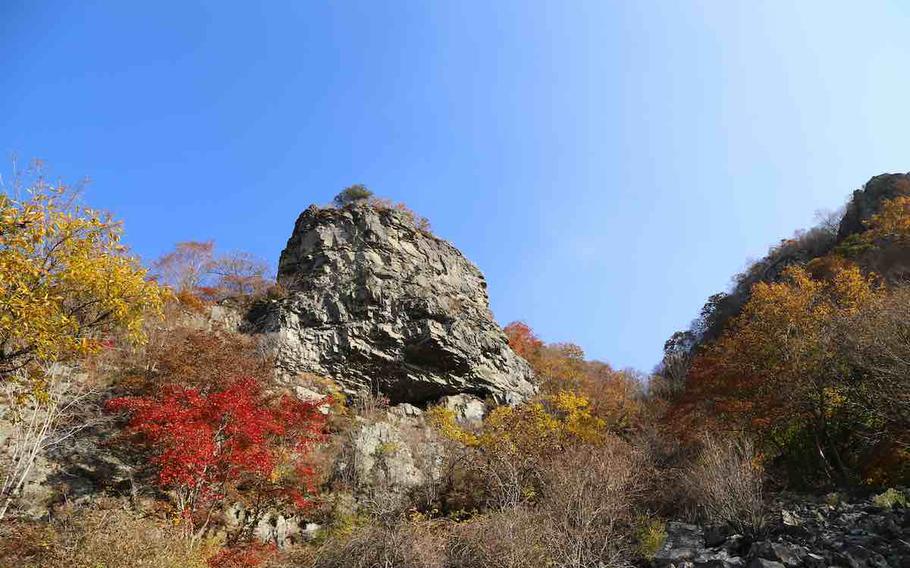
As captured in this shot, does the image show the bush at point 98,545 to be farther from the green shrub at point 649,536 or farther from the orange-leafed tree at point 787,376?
the orange-leafed tree at point 787,376

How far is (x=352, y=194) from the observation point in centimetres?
3284

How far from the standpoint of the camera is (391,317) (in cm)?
2359

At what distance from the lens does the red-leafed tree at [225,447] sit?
1029 cm

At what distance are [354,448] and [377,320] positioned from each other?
887 centimetres

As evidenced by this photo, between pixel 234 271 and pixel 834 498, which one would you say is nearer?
pixel 834 498

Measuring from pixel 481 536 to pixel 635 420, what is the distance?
649 inches

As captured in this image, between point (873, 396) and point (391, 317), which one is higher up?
point (391, 317)

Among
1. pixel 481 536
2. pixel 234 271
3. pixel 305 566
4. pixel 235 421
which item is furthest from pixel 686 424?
pixel 234 271

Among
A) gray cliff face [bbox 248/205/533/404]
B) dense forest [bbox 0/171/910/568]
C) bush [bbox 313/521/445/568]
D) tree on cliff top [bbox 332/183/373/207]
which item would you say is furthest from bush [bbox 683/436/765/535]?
tree on cliff top [bbox 332/183/373/207]

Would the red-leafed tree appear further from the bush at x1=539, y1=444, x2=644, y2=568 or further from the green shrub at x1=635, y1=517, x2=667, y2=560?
the green shrub at x1=635, y1=517, x2=667, y2=560

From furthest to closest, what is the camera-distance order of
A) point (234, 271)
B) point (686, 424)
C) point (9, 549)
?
1. point (234, 271)
2. point (686, 424)
3. point (9, 549)

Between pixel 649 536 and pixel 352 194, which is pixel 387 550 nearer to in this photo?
pixel 649 536

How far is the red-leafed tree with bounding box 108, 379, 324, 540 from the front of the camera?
10.3 metres

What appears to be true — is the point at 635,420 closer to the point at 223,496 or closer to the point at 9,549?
the point at 223,496
